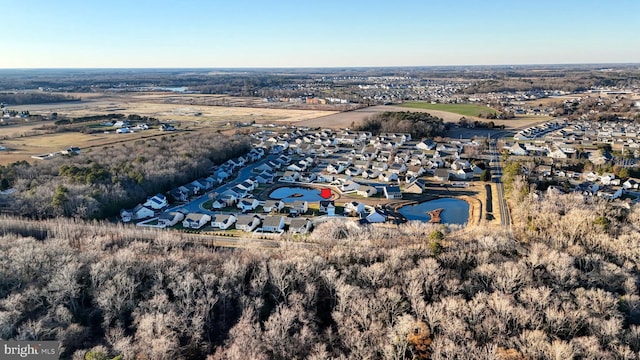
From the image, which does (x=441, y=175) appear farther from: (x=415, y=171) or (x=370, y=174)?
(x=370, y=174)

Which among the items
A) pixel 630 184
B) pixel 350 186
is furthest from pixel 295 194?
pixel 630 184

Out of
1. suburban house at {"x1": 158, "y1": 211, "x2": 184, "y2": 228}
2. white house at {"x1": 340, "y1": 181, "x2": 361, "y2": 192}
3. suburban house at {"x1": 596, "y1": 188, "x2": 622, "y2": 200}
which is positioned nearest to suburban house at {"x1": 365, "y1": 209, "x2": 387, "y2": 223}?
white house at {"x1": 340, "y1": 181, "x2": 361, "y2": 192}

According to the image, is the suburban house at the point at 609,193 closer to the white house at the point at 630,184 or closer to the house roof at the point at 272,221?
the white house at the point at 630,184

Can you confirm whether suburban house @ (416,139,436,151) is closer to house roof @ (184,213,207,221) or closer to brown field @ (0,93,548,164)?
brown field @ (0,93,548,164)

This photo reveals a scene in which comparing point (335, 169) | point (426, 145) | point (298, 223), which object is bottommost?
point (298, 223)

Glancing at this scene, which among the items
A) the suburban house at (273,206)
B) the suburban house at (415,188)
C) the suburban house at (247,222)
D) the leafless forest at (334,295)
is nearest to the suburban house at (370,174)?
the suburban house at (415,188)

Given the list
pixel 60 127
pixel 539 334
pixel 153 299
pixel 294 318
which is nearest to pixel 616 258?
pixel 539 334
